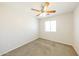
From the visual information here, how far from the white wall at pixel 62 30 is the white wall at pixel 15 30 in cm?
22

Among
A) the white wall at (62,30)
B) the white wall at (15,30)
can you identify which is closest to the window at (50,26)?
the white wall at (62,30)

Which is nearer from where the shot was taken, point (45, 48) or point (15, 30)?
point (15, 30)

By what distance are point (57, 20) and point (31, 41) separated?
2.66ft

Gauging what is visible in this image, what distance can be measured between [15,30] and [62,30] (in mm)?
1149

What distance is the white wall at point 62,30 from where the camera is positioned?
1.77m

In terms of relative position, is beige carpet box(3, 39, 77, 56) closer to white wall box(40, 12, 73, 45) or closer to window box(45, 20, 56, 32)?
white wall box(40, 12, 73, 45)

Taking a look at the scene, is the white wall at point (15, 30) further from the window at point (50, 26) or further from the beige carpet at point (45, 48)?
the window at point (50, 26)

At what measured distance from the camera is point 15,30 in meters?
1.78

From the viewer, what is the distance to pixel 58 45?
196cm

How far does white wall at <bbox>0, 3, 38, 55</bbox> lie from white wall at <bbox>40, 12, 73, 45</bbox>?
0.22 metres

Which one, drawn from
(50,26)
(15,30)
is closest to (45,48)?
(50,26)

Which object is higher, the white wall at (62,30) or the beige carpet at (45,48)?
the white wall at (62,30)

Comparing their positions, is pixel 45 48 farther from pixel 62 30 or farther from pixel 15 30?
pixel 15 30

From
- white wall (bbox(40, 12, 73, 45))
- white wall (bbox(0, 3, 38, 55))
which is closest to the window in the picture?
white wall (bbox(40, 12, 73, 45))
